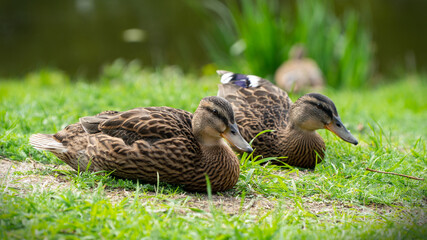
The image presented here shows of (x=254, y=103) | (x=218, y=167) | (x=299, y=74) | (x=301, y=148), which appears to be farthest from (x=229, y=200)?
(x=299, y=74)

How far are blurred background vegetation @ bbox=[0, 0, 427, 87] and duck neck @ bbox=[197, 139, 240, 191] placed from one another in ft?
17.3

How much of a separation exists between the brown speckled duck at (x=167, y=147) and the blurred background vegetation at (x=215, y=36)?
17.1ft

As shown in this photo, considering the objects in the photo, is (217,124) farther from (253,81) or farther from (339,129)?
(253,81)

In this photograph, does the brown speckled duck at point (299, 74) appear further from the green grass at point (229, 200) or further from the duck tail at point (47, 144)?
the duck tail at point (47, 144)

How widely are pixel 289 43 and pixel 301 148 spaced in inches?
237

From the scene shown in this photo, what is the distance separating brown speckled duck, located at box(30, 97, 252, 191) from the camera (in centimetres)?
345

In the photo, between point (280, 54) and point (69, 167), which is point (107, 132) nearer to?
point (69, 167)

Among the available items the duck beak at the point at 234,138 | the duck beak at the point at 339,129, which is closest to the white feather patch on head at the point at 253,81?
the duck beak at the point at 339,129

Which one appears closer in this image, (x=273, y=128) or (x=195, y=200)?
(x=195, y=200)

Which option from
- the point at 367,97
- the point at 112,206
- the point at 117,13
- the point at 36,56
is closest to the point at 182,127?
the point at 112,206

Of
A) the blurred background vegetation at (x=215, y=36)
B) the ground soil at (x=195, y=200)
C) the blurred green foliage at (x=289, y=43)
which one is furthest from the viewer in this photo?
the blurred background vegetation at (x=215, y=36)

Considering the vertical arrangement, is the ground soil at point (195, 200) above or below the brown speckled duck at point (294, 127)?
below

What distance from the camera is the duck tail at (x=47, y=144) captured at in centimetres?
378

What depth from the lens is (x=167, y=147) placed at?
346 cm
